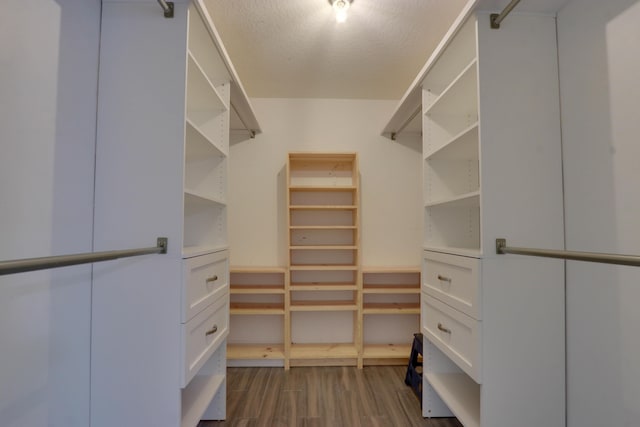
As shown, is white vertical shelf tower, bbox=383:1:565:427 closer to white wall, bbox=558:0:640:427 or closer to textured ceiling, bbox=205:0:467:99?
white wall, bbox=558:0:640:427

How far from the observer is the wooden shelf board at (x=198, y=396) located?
1.28 metres

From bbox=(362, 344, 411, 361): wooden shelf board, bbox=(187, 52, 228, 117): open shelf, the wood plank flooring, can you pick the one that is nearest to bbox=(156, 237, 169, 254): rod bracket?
bbox=(187, 52, 228, 117): open shelf

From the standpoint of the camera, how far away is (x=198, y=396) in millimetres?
1423

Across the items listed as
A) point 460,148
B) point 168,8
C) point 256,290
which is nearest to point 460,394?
point 460,148

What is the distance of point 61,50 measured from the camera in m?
1.01

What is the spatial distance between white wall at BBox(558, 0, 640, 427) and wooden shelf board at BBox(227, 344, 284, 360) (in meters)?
1.83

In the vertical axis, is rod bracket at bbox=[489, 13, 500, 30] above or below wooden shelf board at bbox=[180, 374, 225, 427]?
above

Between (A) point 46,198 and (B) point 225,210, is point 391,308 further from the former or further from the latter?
(A) point 46,198

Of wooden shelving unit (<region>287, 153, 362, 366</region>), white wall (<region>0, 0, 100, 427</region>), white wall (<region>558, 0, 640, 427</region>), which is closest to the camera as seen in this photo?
white wall (<region>0, 0, 100, 427</region>)

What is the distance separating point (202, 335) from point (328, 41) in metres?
1.82

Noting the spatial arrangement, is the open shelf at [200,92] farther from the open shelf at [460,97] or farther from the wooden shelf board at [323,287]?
the wooden shelf board at [323,287]

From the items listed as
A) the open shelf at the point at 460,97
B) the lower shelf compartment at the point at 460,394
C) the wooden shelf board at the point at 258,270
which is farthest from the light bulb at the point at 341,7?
the lower shelf compartment at the point at 460,394

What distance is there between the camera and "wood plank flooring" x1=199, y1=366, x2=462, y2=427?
1.64 metres

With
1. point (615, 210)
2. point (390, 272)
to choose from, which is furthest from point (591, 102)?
point (390, 272)
